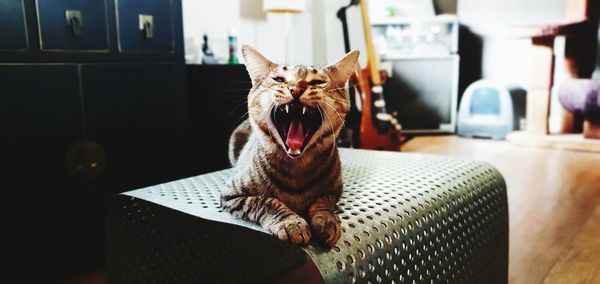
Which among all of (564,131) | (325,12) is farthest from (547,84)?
(325,12)

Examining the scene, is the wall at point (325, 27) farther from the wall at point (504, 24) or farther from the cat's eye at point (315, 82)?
the cat's eye at point (315, 82)

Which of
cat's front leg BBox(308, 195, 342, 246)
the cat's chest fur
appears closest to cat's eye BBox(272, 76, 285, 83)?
the cat's chest fur

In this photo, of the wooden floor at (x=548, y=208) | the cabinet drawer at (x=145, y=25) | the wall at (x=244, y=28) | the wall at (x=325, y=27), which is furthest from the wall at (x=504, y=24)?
the cabinet drawer at (x=145, y=25)

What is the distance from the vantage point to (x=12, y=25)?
1248 mm

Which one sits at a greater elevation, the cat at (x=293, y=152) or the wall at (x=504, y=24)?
the wall at (x=504, y=24)

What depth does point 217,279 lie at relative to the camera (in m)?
1.05

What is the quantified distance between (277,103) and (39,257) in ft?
3.44

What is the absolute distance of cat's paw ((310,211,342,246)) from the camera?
675 mm

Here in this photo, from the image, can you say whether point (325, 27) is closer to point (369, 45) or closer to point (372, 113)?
point (369, 45)

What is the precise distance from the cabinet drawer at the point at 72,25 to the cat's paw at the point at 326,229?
3.38ft

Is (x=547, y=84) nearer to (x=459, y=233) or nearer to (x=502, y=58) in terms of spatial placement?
(x=502, y=58)

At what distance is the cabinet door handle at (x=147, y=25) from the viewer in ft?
5.13

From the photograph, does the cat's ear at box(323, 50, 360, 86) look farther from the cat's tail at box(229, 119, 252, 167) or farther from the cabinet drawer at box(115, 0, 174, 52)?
the cabinet drawer at box(115, 0, 174, 52)

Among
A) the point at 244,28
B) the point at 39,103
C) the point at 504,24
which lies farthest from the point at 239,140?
the point at 504,24
